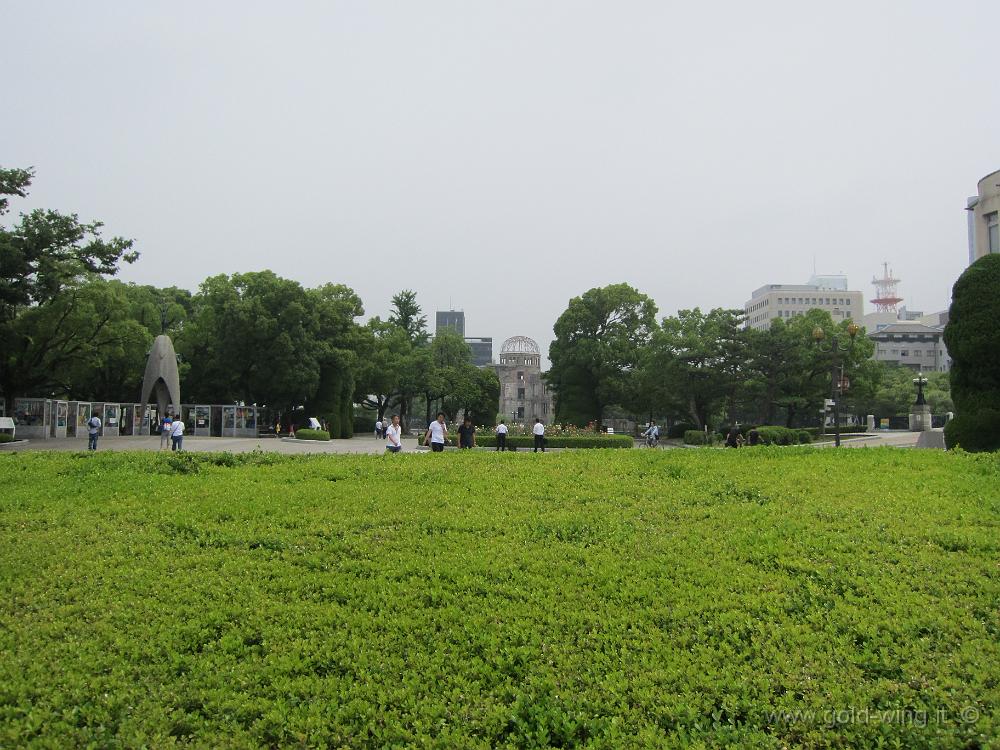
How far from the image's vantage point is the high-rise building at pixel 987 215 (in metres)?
24.1

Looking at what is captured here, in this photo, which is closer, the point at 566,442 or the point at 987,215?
the point at 987,215

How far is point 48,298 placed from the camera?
26391 millimetres

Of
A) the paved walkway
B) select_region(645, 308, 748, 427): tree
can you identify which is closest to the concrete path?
the paved walkway

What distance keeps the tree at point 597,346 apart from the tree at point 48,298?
28.0 m

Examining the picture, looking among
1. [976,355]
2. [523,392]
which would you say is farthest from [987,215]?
[523,392]

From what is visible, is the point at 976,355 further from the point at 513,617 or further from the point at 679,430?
the point at 679,430

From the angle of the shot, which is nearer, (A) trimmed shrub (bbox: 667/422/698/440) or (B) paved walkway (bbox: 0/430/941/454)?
(B) paved walkway (bbox: 0/430/941/454)

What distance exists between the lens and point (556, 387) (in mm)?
52312

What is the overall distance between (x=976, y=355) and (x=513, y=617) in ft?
35.8

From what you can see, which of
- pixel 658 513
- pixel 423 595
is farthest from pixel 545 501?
pixel 423 595

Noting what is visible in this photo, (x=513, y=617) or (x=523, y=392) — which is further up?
(x=523, y=392)

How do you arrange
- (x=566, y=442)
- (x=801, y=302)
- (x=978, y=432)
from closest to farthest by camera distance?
1. (x=978, y=432)
2. (x=566, y=442)
3. (x=801, y=302)

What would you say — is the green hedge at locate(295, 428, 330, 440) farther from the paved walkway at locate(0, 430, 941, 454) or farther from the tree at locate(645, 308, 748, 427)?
the tree at locate(645, 308, 748, 427)

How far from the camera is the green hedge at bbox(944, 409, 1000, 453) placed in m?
11.7
